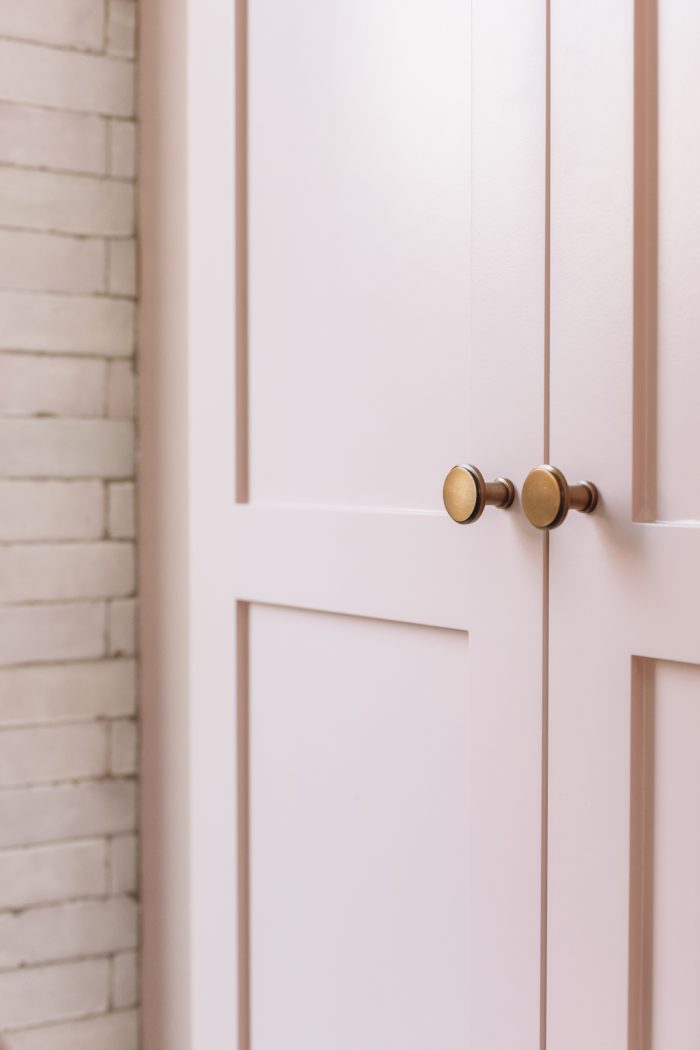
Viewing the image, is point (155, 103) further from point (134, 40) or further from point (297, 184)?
point (297, 184)

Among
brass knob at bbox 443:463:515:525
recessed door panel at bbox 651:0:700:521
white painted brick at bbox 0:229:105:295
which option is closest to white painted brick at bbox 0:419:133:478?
white painted brick at bbox 0:229:105:295

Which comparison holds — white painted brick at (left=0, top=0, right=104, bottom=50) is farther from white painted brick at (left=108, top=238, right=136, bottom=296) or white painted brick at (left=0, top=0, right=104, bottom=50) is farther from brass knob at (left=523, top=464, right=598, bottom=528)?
brass knob at (left=523, top=464, right=598, bottom=528)

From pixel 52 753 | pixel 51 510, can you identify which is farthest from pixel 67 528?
pixel 52 753

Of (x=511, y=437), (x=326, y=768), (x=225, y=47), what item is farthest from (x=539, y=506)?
(x=225, y=47)

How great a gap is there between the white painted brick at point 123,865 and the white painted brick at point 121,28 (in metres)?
0.85

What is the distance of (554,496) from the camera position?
625 mm

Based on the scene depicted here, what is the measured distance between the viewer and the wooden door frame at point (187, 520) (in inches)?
39.2

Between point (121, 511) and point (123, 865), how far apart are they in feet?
1.27

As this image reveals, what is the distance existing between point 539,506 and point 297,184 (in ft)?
1.32

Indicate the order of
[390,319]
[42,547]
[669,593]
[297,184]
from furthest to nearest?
[42,547] → [297,184] → [390,319] → [669,593]

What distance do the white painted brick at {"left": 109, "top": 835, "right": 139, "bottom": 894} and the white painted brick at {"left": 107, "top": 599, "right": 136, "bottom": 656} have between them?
20 centimetres

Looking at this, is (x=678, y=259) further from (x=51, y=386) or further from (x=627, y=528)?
(x=51, y=386)

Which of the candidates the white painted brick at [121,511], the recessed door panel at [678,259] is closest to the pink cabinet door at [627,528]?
the recessed door panel at [678,259]

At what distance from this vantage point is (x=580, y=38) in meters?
0.63
